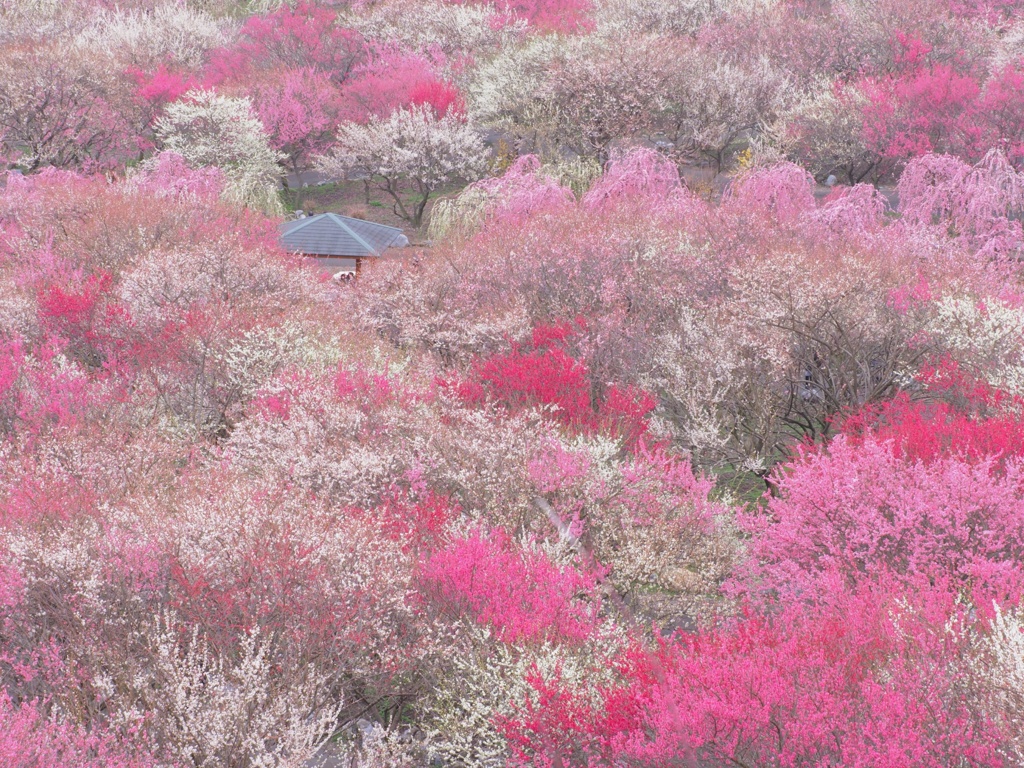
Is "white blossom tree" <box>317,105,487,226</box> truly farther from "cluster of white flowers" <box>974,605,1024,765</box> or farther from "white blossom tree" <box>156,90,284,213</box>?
"cluster of white flowers" <box>974,605,1024,765</box>

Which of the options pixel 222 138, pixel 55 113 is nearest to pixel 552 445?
pixel 222 138

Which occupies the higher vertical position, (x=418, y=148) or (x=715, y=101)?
(x=715, y=101)

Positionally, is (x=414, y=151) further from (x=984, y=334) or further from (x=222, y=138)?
(x=984, y=334)

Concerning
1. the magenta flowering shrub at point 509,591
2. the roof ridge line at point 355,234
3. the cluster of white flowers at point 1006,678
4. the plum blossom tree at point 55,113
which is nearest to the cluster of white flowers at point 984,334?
the cluster of white flowers at point 1006,678

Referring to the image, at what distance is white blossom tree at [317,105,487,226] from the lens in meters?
39.5

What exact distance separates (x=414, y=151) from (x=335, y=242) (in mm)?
9994

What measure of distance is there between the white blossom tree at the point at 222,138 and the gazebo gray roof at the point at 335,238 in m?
6.48

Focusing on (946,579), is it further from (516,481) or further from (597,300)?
(597,300)

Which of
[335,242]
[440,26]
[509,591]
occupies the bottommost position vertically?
[335,242]

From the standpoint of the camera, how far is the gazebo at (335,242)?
30.8 m

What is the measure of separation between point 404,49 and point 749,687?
46752 millimetres

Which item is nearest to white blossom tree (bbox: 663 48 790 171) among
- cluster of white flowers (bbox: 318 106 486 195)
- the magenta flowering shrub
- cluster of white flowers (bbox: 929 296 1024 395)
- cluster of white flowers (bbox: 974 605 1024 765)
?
cluster of white flowers (bbox: 318 106 486 195)

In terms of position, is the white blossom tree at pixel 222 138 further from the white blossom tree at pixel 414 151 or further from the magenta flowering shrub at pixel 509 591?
the magenta flowering shrub at pixel 509 591

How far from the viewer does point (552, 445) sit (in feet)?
44.8
